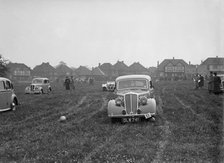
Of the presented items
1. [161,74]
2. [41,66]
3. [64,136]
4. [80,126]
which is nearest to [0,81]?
[80,126]

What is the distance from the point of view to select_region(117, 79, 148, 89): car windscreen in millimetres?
14475

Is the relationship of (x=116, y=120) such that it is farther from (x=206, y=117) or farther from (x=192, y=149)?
(x=192, y=149)

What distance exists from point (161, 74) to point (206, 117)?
106083 mm

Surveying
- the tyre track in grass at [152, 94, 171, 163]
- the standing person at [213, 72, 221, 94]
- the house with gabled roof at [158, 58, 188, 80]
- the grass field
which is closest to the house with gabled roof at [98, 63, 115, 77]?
the house with gabled roof at [158, 58, 188, 80]

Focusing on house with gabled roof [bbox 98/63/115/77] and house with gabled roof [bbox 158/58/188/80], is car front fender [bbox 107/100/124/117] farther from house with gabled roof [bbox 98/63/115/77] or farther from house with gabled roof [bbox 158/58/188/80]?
house with gabled roof [bbox 98/63/115/77]

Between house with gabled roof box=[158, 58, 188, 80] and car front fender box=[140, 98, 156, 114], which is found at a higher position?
house with gabled roof box=[158, 58, 188, 80]

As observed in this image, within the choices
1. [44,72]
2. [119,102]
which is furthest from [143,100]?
[44,72]

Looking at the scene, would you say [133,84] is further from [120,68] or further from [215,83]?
[120,68]

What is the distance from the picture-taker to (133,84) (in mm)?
14555

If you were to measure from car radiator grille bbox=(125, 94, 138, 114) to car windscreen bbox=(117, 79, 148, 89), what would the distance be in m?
1.72

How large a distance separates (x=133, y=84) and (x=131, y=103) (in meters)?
2.00

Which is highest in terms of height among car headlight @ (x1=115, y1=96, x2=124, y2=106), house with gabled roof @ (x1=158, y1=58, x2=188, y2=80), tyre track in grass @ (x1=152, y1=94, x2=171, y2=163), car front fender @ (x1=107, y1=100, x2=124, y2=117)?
house with gabled roof @ (x1=158, y1=58, x2=188, y2=80)

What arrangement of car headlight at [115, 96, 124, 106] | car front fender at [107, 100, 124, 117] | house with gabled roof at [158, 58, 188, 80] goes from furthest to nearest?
house with gabled roof at [158, 58, 188, 80]
car headlight at [115, 96, 124, 106]
car front fender at [107, 100, 124, 117]

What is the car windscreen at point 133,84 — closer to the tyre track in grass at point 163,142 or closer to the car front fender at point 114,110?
the car front fender at point 114,110
